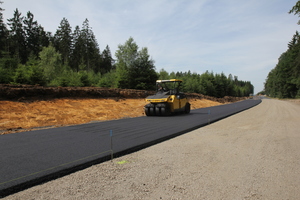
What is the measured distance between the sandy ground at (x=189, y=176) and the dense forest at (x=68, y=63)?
16.5m

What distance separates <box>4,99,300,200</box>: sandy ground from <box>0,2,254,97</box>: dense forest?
1647 cm

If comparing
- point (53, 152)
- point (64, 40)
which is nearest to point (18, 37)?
point (64, 40)

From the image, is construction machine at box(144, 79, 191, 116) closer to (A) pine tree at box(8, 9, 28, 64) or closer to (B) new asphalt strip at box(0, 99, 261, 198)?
(B) new asphalt strip at box(0, 99, 261, 198)

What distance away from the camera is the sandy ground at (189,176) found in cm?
294

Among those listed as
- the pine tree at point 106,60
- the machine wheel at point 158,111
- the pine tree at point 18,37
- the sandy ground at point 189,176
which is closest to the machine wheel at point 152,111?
the machine wheel at point 158,111

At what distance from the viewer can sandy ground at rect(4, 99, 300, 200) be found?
294cm

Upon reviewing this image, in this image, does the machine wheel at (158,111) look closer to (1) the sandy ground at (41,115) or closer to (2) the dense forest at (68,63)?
(1) the sandy ground at (41,115)

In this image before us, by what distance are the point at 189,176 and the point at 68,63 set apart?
53.0 m

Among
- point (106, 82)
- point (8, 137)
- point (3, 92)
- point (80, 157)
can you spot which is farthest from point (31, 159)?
point (106, 82)

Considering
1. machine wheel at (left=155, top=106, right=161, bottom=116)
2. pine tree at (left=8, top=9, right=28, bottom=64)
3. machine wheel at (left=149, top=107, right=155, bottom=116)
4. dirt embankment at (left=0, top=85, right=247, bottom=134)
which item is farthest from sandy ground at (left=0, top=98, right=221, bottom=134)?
pine tree at (left=8, top=9, right=28, bottom=64)

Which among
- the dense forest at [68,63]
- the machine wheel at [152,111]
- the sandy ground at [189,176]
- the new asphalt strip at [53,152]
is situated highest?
the dense forest at [68,63]

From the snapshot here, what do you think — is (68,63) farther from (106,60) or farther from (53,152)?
(53,152)

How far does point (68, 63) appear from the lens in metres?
50.9

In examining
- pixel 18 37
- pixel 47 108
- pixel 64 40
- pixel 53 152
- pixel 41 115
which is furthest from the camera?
pixel 64 40
